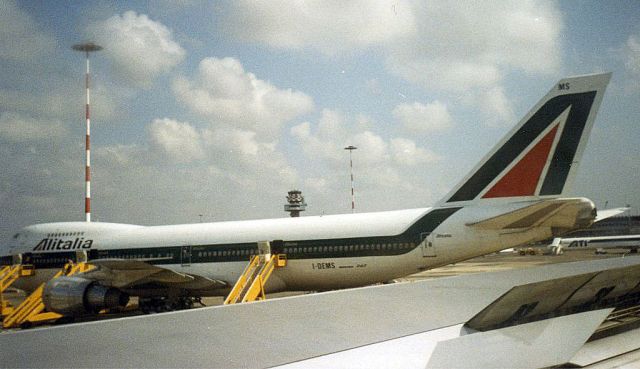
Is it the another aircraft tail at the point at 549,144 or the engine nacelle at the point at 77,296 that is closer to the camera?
the another aircraft tail at the point at 549,144

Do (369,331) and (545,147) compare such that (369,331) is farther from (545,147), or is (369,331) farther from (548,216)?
(545,147)

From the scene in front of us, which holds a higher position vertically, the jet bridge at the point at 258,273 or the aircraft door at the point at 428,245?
the aircraft door at the point at 428,245

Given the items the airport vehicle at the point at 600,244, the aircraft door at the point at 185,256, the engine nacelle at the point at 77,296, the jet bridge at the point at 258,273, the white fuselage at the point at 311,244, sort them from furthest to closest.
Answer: the airport vehicle at the point at 600,244
the aircraft door at the point at 185,256
the engine nacelle at the point at 77,296
the jet bridge at the point at 258,273
the white fuselage at the point at 311,244

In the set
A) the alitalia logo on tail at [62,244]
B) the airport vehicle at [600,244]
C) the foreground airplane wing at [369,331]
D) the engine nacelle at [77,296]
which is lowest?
the airport vehicle at [600,244]

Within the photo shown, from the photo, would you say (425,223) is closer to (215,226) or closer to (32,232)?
(215,226)

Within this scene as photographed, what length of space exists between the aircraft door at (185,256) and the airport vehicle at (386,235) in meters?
0.04

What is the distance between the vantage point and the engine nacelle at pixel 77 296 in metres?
14.9

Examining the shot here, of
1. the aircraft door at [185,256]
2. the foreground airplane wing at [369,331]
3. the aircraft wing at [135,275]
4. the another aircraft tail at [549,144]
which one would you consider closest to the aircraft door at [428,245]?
the another aircraft tail at [549,144]

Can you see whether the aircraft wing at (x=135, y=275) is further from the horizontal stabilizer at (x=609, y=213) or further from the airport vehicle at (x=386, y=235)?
the horizontal stabilizer at (x=609, y=213)

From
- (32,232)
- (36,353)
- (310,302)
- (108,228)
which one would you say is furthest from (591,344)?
(32,232)

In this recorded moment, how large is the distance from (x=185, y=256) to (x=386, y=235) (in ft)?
24.4

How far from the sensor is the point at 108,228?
19.7 m

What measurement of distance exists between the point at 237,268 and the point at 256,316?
14309mm

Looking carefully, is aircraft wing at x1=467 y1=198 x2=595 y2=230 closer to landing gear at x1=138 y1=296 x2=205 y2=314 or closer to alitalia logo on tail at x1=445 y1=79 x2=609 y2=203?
alitalia logo on tail at x1=445 y1=79 x2=609 y2=203
